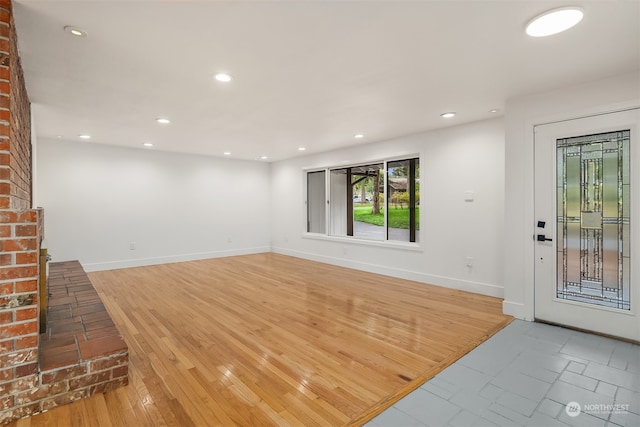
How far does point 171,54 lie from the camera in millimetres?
2273

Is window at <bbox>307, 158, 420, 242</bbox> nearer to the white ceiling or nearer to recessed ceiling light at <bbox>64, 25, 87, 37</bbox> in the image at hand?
the white ceiling

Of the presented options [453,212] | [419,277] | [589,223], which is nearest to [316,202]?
[419,277]

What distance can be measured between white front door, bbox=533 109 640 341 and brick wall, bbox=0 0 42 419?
4.09m

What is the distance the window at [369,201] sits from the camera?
16.7ft

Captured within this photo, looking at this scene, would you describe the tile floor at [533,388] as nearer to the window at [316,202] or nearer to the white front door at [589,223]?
the white front door at [589,223]

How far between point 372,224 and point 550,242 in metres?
3.08

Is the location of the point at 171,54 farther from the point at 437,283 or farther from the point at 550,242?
the point at 437,283

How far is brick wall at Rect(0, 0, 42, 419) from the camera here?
165 centimetres

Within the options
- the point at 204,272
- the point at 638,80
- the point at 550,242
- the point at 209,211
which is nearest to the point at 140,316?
the point at 204,272

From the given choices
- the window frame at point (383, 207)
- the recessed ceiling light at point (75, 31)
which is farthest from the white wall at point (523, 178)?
the recessed ceiling light at point (75, 31)

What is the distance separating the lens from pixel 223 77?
2676 millimetres

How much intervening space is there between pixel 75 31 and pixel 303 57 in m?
1.49

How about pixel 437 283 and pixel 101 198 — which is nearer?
pixel 437 283

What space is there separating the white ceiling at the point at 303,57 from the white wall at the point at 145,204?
157 centimetres
